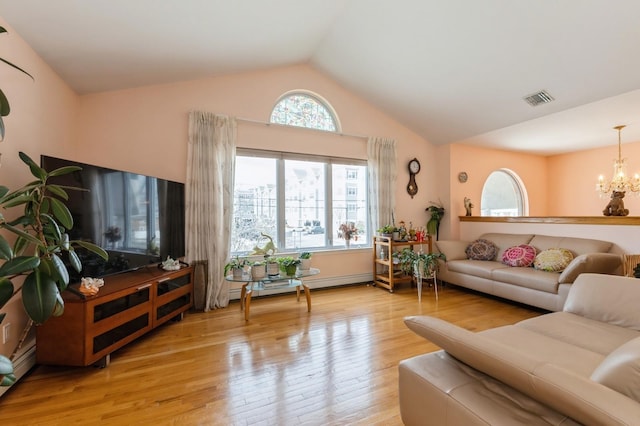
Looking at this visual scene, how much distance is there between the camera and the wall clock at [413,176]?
4934 millimetres

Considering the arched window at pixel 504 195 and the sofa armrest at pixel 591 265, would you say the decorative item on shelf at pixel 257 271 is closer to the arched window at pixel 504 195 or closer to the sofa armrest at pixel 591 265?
the sofa armrest at pixel 591 265

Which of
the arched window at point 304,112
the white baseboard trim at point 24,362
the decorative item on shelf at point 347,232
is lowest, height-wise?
the white baseboard trim at point 24,362

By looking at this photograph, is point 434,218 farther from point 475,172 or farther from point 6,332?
point 6,332

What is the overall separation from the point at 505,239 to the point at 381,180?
2090 millimetres

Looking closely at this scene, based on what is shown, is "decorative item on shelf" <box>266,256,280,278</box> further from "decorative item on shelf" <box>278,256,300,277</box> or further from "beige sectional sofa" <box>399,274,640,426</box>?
"beige sectional sofa" <box>399,274,640,426</box>

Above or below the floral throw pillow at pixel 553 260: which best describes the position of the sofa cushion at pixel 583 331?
below

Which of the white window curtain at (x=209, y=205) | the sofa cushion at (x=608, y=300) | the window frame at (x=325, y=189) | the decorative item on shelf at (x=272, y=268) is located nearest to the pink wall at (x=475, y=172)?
the window frame at (x=325, y=189)

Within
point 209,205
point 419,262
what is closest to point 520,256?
point 419,262

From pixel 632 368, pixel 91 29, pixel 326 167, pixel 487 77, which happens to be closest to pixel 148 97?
pixel 91 29

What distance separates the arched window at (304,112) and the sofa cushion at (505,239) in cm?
303

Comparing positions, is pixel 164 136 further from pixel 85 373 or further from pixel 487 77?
pixel 487 77

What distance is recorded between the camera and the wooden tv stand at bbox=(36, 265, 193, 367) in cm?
196

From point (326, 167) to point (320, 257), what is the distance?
1424 mm

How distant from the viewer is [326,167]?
4.38 m
